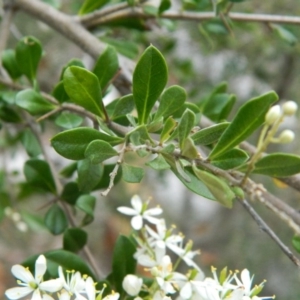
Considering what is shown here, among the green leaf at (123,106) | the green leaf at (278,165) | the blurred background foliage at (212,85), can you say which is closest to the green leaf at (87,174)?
the green leaf at (123,106)

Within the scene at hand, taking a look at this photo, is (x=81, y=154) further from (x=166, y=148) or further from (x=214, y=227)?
(x=214, y=227)

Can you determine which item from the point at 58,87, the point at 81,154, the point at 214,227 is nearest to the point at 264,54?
the point at 214,227

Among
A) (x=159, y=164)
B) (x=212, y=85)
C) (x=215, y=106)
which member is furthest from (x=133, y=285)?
(x=212, y=85)

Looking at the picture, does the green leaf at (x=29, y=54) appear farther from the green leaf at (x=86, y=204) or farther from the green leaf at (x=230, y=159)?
the green leaf at (x=230, y=159)

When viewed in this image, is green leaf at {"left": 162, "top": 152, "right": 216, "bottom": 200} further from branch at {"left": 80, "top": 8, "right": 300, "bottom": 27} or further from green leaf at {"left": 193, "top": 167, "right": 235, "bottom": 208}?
branch at {"left": 80, "top": 8, "right": 300, "bottom": 27}

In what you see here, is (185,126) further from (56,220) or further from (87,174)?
(56,220)
